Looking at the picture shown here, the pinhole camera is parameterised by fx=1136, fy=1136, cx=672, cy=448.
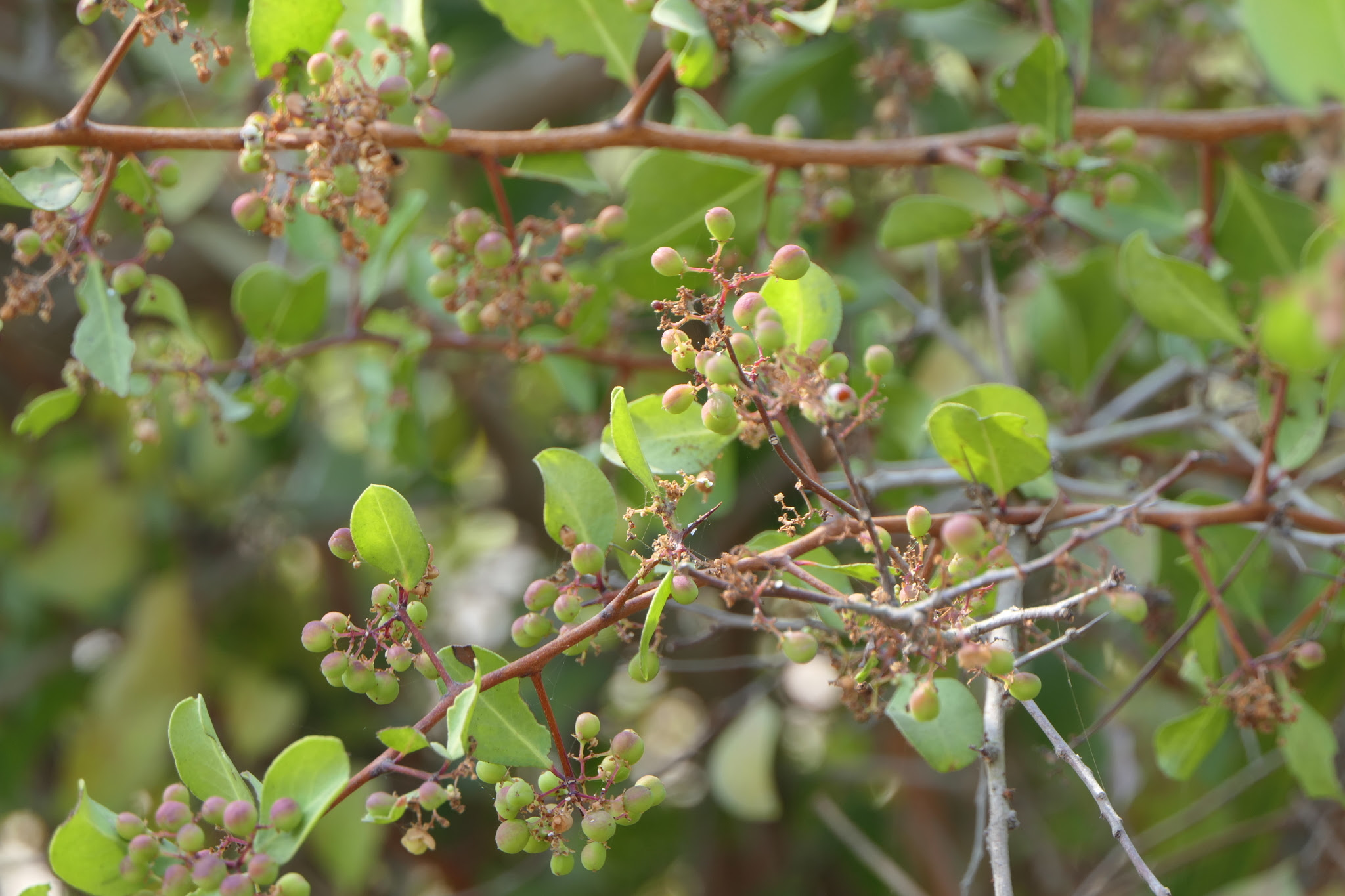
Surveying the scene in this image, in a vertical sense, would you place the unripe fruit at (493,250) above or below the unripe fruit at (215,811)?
above

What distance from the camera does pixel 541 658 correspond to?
2.20 ft

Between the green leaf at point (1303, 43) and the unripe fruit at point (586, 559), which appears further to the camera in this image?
the unripe fruit at point (586, 559)

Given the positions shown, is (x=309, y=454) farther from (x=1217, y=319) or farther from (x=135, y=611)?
(x=1217, y=319)

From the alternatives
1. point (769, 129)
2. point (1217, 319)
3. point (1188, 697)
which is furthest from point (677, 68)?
point (1188, 697)

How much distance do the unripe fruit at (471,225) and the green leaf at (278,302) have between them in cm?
31

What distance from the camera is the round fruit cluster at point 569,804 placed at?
0.66 meters

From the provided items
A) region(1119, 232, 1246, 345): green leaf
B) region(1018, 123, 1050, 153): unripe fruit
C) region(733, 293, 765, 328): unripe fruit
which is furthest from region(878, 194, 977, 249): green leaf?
region(733, 293, 765, 328): unripe fruit

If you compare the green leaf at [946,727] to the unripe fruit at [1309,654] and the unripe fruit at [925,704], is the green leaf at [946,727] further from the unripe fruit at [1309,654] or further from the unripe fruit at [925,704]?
the unripe fruit at [1309,654]

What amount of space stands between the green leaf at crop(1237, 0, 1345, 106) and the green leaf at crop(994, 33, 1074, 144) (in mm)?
425

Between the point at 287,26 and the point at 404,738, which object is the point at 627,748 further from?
the point at 287,26

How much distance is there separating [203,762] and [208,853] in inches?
2.1

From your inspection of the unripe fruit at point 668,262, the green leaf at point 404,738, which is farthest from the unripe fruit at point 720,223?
the green leaf at point 404,738

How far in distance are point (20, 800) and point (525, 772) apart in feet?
2.86

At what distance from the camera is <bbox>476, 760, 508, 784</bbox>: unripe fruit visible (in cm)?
68
